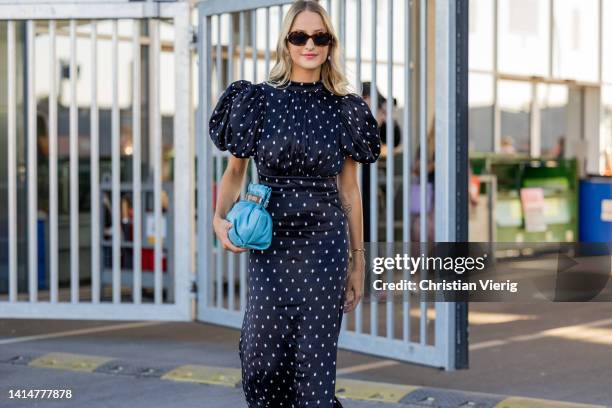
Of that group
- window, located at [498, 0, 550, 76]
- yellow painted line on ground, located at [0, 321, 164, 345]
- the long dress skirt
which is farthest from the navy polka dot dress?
window, located at [498, 0, 550, 76]

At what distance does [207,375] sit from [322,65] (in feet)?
8.91

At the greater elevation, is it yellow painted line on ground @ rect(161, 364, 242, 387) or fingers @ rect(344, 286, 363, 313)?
fingers @ rect(344, 286, 363, 313)

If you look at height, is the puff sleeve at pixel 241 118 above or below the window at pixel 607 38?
below

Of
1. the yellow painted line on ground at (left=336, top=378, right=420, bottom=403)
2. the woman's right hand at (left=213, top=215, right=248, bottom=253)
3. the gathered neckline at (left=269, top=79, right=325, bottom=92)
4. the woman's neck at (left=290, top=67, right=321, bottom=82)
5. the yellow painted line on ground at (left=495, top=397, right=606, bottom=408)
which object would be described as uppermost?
the woman's neck at (left=290, top=67, right=321, bottom=82)

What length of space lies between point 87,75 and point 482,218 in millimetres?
4413

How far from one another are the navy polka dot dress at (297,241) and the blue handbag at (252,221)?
60 mm

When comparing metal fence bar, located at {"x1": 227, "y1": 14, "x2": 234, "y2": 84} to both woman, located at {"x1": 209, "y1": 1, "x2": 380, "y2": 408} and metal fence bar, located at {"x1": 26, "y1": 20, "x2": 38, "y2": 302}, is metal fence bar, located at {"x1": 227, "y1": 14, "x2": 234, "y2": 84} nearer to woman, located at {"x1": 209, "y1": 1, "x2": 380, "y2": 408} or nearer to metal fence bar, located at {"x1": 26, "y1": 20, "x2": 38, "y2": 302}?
metal fence bar, located at {"x1": 26, "y1": 20, "x2": 38, "y2": 302}

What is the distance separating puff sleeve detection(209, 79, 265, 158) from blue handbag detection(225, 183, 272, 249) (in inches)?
6.7

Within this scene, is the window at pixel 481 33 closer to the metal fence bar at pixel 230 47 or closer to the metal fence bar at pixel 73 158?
the metal fence bar at pixel 230 47

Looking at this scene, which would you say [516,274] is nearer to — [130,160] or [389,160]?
[130,160]

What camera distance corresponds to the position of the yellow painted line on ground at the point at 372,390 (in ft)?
19.0

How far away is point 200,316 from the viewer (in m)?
7.66

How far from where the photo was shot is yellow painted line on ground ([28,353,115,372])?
6.64 m

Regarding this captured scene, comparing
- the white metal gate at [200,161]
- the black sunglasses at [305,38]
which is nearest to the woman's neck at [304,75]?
the black sunglasses at [305,38]
